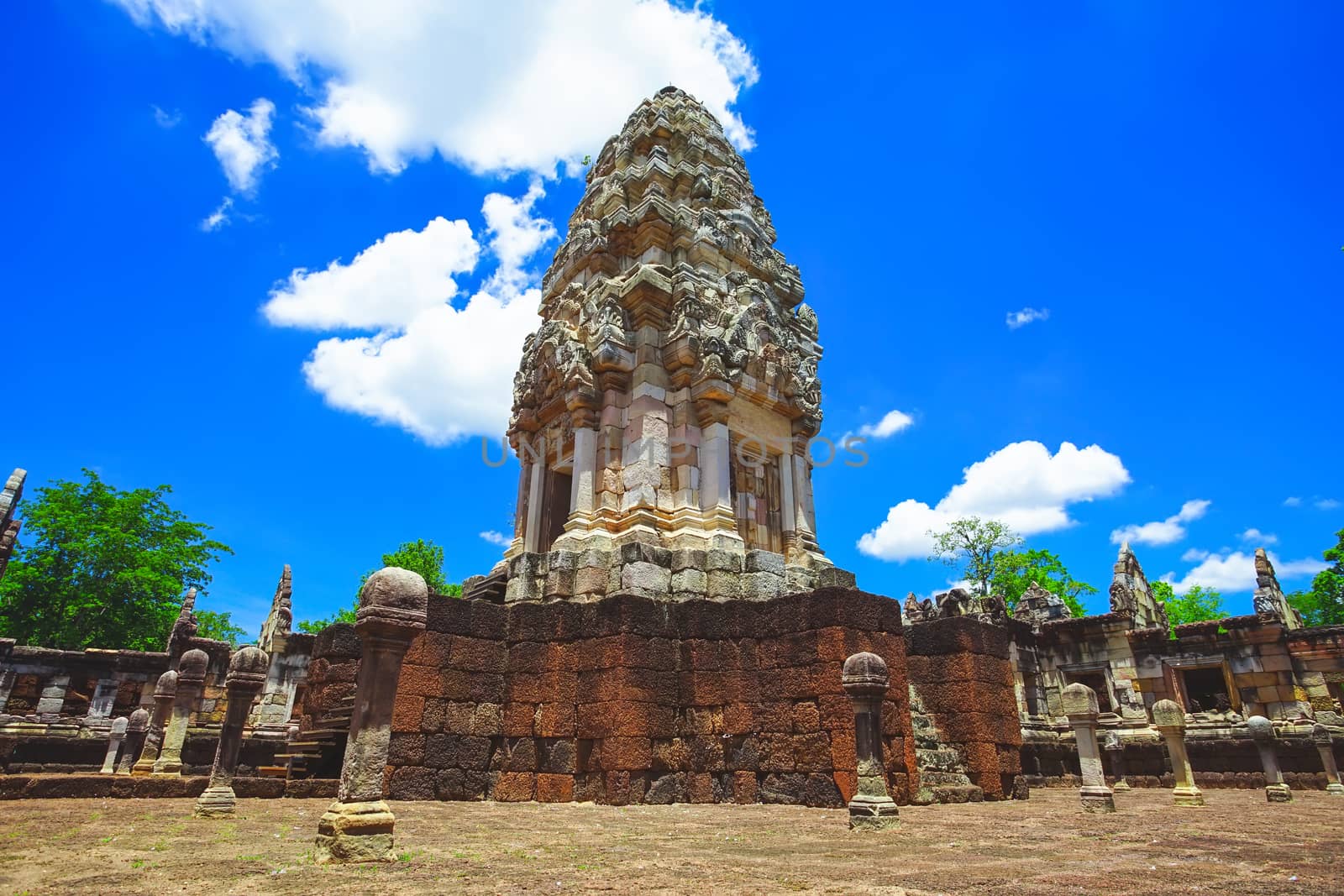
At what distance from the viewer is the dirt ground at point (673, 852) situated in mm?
4168

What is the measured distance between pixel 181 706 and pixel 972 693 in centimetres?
1081

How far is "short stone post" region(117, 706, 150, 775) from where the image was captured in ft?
43.8

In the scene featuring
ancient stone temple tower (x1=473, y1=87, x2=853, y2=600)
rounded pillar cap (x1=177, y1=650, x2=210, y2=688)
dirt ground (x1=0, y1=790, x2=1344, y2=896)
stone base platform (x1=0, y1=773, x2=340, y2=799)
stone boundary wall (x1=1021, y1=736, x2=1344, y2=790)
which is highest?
ancient stone temple tower (x1=473, y1=87, x2=853, y2=600)

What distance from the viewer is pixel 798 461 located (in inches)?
603

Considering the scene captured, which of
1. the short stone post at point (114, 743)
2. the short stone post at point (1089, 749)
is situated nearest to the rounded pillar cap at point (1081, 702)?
the short stone post at point (1089, 749)

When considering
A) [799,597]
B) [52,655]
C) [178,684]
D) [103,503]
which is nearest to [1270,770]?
[799,597]

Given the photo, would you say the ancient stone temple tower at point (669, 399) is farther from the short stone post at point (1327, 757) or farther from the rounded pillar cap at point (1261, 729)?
the short stone post at point (1327, 757)

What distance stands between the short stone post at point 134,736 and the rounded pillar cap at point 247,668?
25.1 ft

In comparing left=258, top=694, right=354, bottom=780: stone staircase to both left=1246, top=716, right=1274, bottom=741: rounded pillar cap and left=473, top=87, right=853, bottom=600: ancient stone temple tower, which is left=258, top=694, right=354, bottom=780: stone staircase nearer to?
left=473, top=87, right=853, bottom=600: ancient stone temple tower

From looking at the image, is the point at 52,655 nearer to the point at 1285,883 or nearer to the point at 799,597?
the point at 799,597

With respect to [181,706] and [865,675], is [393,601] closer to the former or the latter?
[865,675]

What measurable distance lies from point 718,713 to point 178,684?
7.04m

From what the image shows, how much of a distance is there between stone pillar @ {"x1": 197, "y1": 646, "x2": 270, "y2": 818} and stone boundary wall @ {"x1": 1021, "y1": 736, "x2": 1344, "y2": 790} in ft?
43.8

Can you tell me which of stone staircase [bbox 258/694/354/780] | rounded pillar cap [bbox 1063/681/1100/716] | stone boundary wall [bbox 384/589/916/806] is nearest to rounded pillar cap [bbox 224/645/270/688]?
stone staircase [bbox 258/694/354/780]
